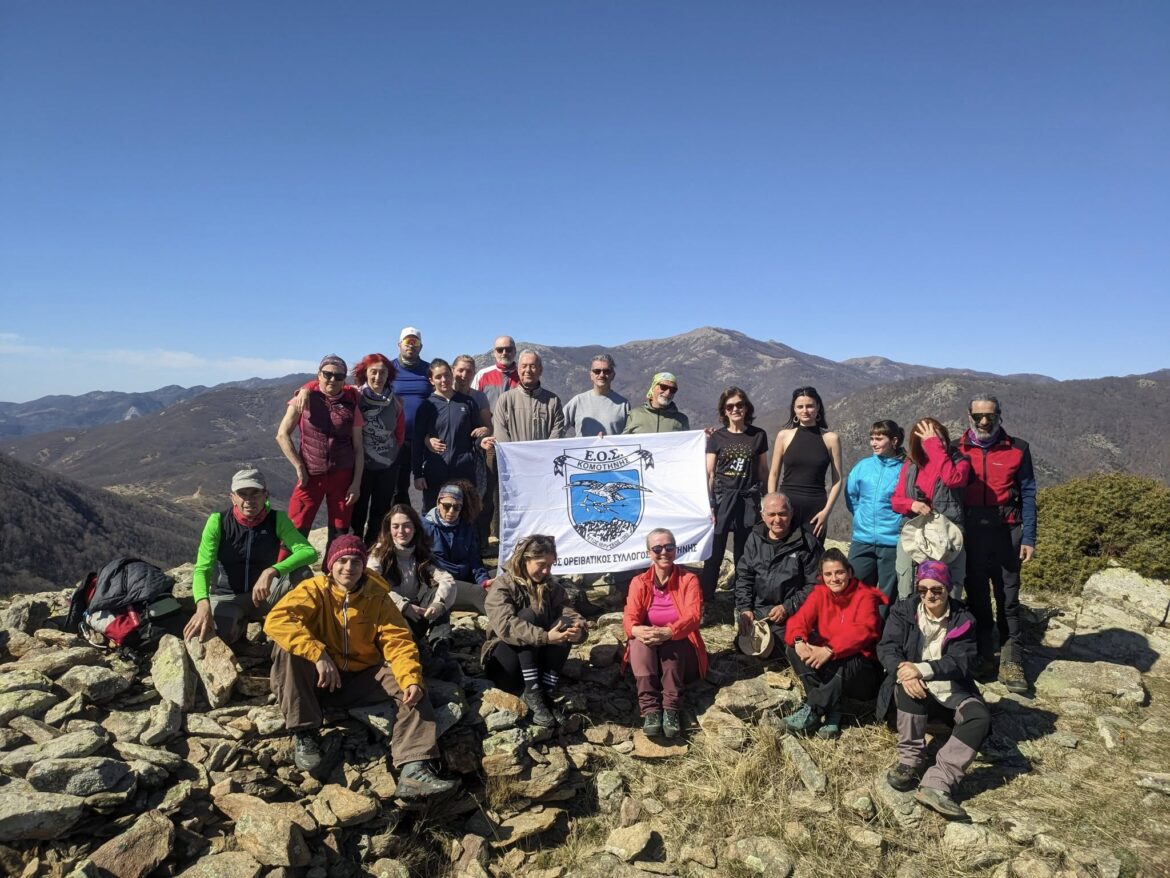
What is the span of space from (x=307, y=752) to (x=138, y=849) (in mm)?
1229

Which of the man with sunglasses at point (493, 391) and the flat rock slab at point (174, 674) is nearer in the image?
the flat rock slab at point (174, 674)

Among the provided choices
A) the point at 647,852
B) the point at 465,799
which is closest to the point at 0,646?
the point at 465,799

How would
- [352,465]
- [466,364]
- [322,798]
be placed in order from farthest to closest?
[466,364] < [352,465] < [322,798]

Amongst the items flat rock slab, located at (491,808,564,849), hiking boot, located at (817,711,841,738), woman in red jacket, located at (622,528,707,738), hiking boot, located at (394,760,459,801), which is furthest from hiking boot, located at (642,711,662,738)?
hiking boot, located at (394,760,459,801)

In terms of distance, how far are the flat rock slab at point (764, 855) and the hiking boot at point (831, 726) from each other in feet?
4.21

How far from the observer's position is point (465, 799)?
584 cm

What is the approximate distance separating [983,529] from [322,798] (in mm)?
6893

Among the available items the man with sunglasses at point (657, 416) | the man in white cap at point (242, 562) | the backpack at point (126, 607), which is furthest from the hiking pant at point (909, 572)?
the backpack at point (126, 607)

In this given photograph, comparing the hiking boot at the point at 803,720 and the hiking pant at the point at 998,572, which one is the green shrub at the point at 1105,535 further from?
the hiking boot at the point at 803,720

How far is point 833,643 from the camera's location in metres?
6.25

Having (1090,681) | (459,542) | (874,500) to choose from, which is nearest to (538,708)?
(459,542)

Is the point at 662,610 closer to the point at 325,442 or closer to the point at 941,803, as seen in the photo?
the point at 941,803

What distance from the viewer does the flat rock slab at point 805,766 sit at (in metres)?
5.87

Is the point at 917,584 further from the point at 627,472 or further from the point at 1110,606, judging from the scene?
the point at 1110,606
